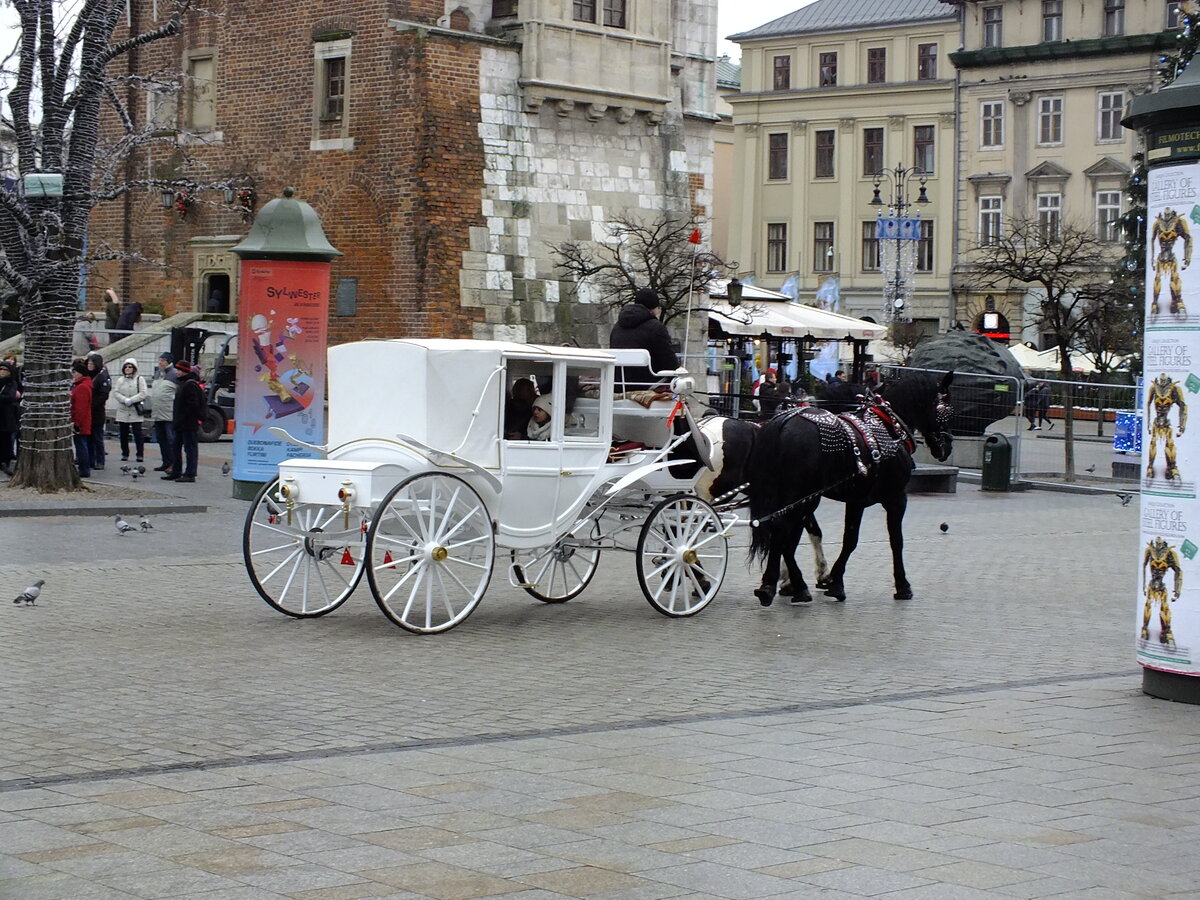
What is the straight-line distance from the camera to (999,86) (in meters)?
68.6

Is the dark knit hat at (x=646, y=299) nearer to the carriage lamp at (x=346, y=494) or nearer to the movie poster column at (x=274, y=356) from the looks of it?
the carriage lamp at (x=346, y=494)

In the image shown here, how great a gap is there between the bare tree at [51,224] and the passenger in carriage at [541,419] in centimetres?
935

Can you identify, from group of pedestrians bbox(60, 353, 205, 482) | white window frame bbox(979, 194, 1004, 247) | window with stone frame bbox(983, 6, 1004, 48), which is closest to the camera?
group of pedestrians bbox(60, 353, 205, 482)

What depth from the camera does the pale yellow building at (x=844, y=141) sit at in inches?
2803

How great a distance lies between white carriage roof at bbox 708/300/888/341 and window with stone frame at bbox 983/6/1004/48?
3772 cm

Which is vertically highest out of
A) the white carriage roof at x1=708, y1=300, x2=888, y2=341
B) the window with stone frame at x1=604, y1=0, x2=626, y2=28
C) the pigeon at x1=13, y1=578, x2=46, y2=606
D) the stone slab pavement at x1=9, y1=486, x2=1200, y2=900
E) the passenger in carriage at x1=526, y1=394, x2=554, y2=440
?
the window with stone frame at x1=604, y1=0, x2=626, y2=28

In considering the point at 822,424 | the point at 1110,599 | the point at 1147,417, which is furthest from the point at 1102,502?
the point at 1147,417

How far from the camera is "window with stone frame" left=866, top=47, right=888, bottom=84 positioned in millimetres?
73125

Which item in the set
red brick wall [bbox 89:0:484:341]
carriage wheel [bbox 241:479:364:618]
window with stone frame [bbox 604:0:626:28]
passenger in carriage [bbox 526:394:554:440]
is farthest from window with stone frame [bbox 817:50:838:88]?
carriage wheel [bbox 241:479:364:618]

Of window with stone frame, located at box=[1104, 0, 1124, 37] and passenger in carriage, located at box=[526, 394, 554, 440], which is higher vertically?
window with stone frame, located at box=[1104, 0, 1124, 37]

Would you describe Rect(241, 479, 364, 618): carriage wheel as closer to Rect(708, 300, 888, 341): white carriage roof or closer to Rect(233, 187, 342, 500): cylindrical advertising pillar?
Rect(233, 187, 342, 500): cylindrical advertising pillar

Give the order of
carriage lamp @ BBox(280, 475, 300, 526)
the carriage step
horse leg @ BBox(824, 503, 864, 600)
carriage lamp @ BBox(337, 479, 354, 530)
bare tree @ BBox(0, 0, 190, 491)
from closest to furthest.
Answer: carriage lamp @ BBox(337, 479, 354, 530), carriage lamp @ BBox(280, 475, 300, 526), horse leg @ BBox(824, 503, 864, 600), bare tree @ BBox(0, 0, 190, 491), the carriage step

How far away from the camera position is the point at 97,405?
23.6 metres

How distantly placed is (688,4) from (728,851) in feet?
105
